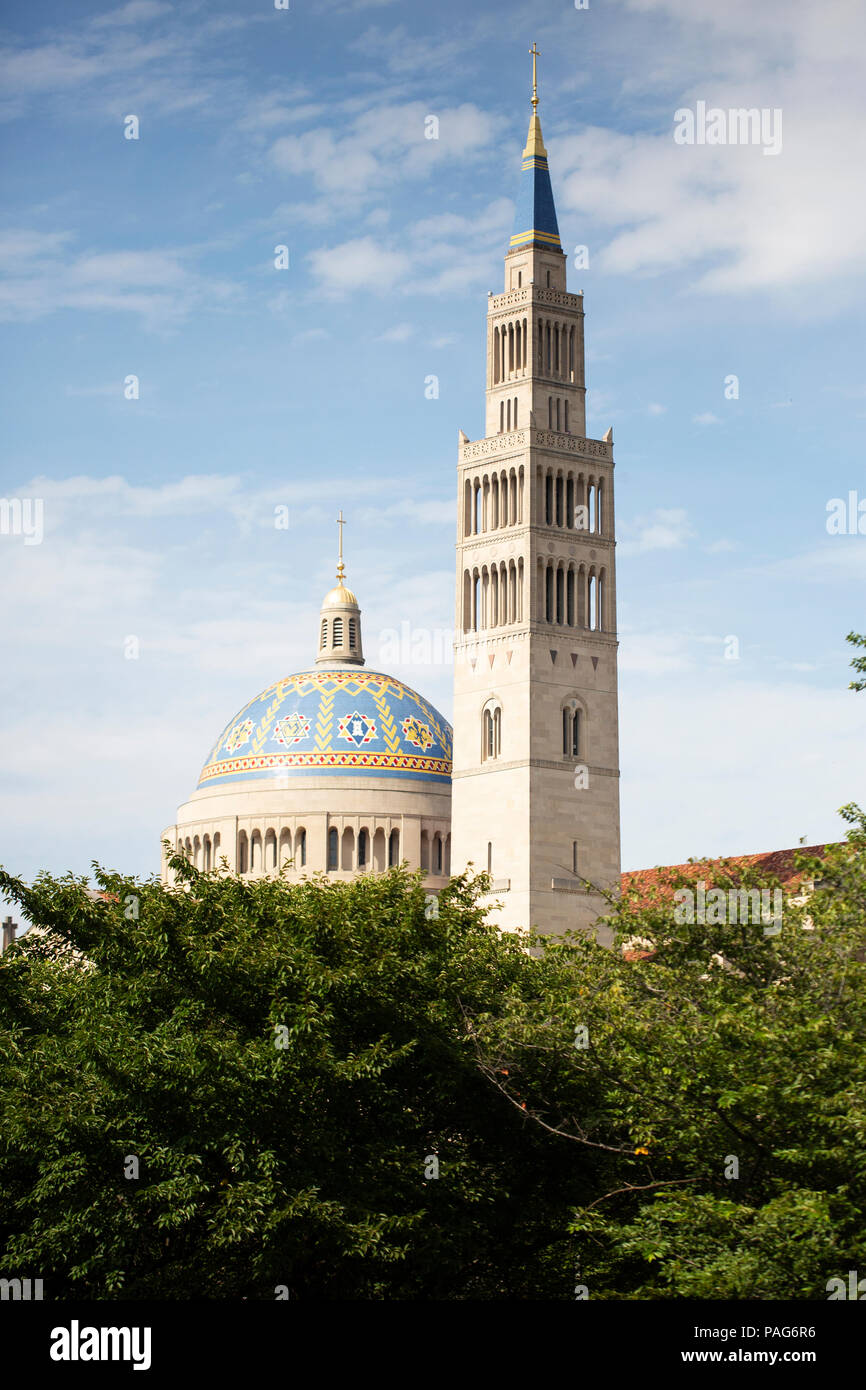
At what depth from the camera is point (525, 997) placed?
1550 inches

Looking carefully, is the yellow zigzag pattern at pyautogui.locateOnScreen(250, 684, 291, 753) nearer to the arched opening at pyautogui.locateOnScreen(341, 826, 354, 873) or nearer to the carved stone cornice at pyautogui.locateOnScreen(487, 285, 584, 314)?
the arched opening at pyautogui.locateOnScreen(341, 826, 354, 873)

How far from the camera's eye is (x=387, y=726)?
108 metres

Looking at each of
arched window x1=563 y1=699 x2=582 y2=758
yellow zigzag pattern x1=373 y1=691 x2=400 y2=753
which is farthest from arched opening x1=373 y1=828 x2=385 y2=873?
arched window x1=563 y1=699 x2=582 y2=758

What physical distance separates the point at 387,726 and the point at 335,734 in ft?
9.50

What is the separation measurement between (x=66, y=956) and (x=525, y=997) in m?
9.12

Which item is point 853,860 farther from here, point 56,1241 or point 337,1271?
point 56,1241

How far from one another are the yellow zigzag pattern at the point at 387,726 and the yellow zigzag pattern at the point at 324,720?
2.57 meters

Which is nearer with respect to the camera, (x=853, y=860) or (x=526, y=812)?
(x=853, y=860)

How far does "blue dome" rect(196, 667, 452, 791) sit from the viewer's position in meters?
106

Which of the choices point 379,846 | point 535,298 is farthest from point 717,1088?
point 379,846

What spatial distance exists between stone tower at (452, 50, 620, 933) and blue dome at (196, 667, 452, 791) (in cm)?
2218

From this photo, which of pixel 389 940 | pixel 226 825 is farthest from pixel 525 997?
pixel 226 825

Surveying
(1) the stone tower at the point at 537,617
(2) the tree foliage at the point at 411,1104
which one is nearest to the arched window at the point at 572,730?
(1) the stone tower at the point at 537,617

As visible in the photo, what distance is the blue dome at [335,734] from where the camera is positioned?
10619 cm
